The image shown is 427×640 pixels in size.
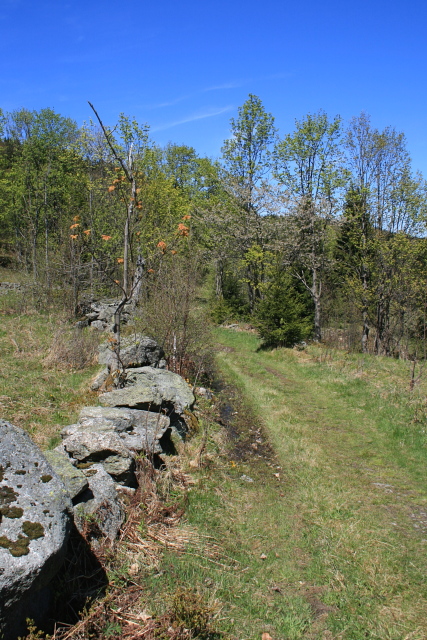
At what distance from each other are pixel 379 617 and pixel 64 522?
306 cm

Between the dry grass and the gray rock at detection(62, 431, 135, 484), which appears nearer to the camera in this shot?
the gray rock at detection(62, 431, 135, 484)

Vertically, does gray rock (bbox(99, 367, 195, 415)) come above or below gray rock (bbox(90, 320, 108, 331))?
below

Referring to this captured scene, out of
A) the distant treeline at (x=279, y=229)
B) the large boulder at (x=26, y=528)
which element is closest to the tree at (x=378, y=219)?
the distant treeline at (x=279, y=229)

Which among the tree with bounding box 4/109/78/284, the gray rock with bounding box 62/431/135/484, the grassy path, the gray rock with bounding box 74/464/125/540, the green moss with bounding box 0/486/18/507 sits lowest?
the grassy path

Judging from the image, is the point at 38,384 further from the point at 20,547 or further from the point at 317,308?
the point at 317,308

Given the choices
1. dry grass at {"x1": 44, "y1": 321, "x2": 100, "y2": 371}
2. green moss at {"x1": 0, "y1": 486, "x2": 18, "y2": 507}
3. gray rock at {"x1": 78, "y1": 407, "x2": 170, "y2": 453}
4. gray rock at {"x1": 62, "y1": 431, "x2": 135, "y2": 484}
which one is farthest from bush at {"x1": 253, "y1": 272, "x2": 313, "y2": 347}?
green moss at {"x1": 0, "y1": 486, "x2": 18, "y2": 507}

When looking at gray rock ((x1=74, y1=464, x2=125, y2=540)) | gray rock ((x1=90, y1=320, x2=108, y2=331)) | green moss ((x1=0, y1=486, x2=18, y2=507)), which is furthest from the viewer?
gray rock ((x1=90, y1=320, x2=108, y2=331))

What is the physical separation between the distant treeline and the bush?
0.05 metres

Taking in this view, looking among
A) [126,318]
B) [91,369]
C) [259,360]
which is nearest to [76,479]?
[91,369]

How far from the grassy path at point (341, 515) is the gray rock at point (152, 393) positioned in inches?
67.3

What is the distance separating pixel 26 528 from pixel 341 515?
424cm

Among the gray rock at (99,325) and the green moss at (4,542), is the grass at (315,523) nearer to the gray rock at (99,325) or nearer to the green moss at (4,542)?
the green moss at (4,542)

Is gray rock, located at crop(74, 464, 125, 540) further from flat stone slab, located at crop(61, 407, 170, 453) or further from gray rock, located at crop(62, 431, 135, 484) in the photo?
flat stone slab, located at crop(61, 407, 170, 453)

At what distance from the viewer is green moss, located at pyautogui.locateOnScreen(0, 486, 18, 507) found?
353 cm
